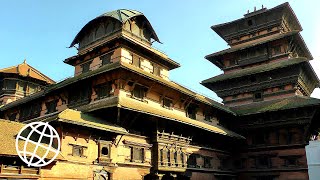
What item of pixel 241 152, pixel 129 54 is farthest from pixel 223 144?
pixel 129 54

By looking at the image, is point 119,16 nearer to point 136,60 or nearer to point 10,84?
point 136,60

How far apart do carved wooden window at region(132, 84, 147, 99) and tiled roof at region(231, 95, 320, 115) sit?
499 inches

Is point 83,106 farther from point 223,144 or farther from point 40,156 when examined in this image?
point 223,144

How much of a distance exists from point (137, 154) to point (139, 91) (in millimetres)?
4648

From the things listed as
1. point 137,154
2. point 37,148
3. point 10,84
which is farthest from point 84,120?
point 10,84

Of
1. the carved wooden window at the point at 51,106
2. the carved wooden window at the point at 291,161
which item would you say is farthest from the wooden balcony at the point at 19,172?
the carved wooden window at the point at 291,161

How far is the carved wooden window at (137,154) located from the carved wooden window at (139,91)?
151 inches

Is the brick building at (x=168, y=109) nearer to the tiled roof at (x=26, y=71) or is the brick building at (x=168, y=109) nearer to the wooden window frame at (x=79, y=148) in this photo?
the wooden window frame at (x=79, y=148)

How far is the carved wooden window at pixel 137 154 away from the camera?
21.6 metres

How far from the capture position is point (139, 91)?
2373 centimetres

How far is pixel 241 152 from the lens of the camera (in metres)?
32.2

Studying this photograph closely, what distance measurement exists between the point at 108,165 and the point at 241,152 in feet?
54.6

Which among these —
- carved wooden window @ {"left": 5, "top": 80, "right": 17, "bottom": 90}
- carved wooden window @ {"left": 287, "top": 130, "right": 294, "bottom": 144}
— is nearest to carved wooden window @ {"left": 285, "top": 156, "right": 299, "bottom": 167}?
carved wooden window @ {"left": 287, "top": 130, "right": 294, "bottom": 144}

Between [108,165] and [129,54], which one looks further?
[129,54]
